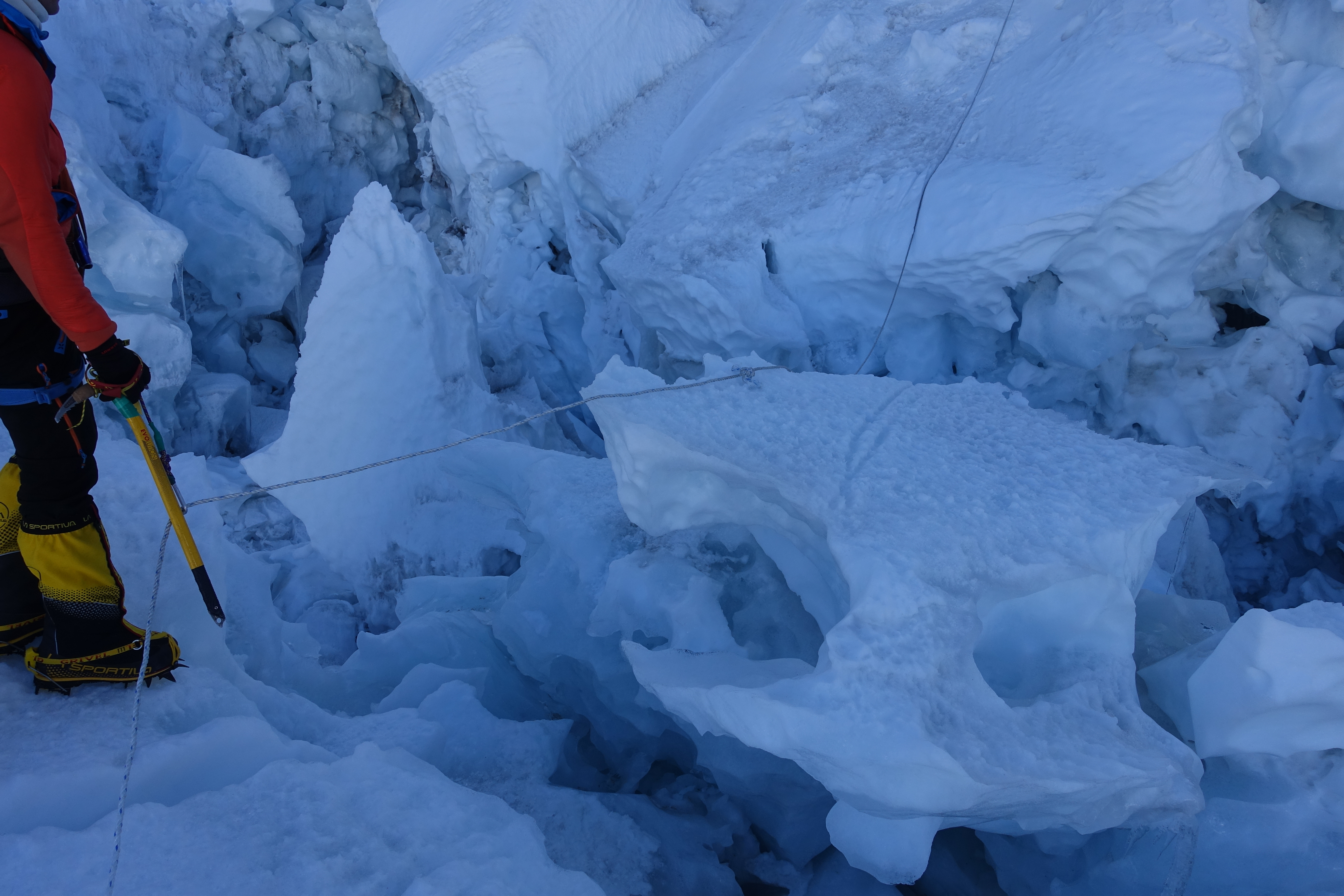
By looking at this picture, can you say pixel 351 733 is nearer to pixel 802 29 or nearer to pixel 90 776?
pixel 90 776

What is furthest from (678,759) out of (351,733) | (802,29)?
(802,29)

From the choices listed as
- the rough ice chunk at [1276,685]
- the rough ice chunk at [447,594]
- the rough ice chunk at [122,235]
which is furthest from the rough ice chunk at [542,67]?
the rough ice chunk at [1276,685]

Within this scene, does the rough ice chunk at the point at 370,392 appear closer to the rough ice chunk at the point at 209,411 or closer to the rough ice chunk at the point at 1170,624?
the rough ice chunk at the point at 209,411

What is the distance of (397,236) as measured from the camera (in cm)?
339

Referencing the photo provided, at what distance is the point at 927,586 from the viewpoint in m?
1.56

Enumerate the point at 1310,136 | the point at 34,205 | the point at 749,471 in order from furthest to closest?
the point at 1310,136 < the point at 749,471 < the point at 34,205

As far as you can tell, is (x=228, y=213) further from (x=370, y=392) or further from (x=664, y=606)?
(x=664, y=606)

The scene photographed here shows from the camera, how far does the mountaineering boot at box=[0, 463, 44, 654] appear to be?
59.9 inches

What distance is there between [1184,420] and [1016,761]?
2.27 m

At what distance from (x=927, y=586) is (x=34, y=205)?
1.64 m

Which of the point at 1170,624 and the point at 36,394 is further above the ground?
the point at 36,394

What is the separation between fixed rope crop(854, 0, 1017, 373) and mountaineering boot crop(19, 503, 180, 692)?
245 cm

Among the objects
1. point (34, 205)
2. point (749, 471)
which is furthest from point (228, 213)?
point (749, 471)

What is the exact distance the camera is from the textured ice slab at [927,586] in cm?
145
